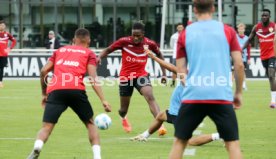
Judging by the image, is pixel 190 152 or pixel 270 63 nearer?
pixel 190 152

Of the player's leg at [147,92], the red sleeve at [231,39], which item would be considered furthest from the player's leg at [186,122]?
the player's leg at [147,92]

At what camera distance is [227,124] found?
8.97 metres

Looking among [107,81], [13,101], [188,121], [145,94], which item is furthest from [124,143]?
[107,81]

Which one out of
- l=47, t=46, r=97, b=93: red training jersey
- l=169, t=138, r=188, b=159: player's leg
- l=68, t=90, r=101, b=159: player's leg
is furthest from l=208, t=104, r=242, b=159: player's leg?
l=47, t=46, r=97, b=93: red training jersey

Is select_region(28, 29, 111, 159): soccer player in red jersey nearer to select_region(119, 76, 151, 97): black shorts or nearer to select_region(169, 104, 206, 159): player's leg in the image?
select_region(169, 104, 206, 159): player's leg

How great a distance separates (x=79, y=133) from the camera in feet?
53.0

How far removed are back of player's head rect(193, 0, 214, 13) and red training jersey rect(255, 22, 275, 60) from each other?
13.9 metres

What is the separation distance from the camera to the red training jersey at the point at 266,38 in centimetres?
2283

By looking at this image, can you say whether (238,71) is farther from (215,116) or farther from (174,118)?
(174,118)

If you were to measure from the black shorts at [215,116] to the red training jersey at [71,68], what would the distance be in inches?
111

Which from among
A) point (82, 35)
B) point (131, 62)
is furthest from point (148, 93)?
point (82, 35)

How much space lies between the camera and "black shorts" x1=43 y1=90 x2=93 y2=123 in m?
11.4

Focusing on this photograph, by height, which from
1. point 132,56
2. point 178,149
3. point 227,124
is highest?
point 132,56

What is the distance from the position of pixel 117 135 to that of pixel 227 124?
708 cm
